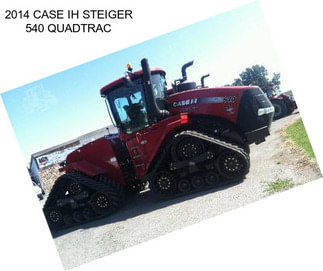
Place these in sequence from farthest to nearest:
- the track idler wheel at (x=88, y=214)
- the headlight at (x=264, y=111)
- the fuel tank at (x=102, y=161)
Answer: the fuel tank at (x=102, y=161) < the track idler wheel at (x=88, y=214) < the headlight at (x=264, y=111)

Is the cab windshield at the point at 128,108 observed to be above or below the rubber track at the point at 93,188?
above

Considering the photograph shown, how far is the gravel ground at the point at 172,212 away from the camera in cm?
442

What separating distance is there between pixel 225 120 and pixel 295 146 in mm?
1709

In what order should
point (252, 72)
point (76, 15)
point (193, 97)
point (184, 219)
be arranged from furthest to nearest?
point (252, 72) → point (193, 97) → point (76, 15) → point (184, 219)

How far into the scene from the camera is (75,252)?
191 inches

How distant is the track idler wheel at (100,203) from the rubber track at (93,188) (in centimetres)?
12

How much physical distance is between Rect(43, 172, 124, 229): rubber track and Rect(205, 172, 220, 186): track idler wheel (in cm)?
209

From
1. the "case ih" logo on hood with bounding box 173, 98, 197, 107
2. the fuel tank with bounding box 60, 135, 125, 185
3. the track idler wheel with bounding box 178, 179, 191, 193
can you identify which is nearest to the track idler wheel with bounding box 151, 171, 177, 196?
the track idler wheel with bounding box 178, 179, 191, 193

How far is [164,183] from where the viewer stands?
18.0ft

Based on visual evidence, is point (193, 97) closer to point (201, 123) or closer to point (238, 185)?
point (201, 123)

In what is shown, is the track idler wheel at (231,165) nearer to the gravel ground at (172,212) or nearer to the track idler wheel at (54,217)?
the gravel ground at (172,212)

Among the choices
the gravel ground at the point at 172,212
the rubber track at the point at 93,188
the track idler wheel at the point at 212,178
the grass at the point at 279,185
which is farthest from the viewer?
the rubber track at the point at 93,188

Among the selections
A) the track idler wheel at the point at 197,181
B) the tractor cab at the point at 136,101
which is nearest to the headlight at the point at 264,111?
the track idler wheel at the point at 197,181

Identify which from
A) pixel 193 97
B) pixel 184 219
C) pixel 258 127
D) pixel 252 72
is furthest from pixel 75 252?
pixel 252 72
